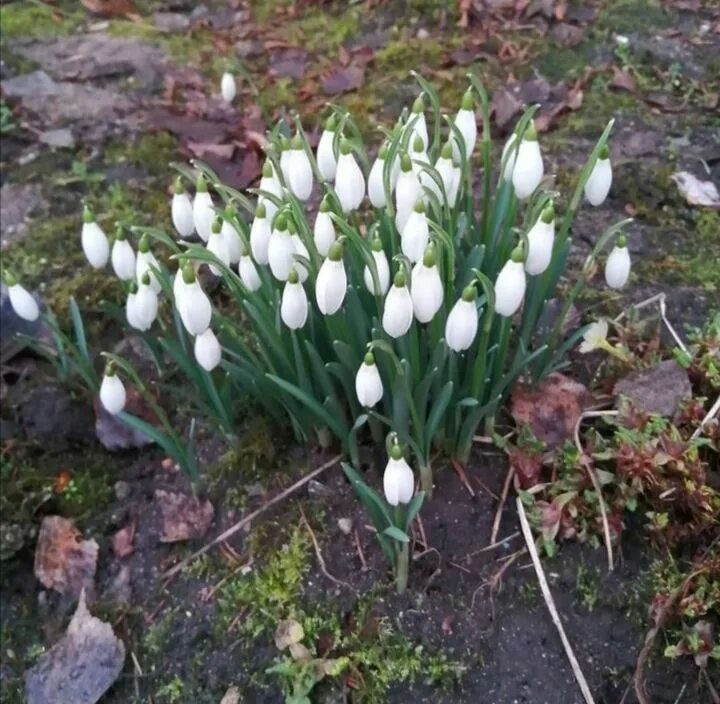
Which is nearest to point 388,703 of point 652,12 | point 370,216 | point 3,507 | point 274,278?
point 274,278

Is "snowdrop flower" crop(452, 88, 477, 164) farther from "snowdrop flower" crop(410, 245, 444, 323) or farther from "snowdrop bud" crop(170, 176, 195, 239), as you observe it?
"snowdrop bud" crop(170, 176, 195, 239)

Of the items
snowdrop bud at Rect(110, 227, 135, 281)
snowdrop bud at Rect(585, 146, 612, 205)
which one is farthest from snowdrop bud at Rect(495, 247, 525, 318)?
snowdrop bud at Rect(110, 227, 135, 281)

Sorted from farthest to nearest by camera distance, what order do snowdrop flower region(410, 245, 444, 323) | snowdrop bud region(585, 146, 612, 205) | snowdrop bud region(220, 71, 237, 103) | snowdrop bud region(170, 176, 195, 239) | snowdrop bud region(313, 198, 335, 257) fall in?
snowdrop bud region(220, 71, 237, 103), snowdrop bud region(170, 176, 195, 239), snowdrop bud region(585, 146, 612, 205), snowdrop bud region(313, 198, 335, 257), snowdrop flower region(410, 245, 444, 323)

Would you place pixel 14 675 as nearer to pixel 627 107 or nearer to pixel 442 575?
pixel 442 575

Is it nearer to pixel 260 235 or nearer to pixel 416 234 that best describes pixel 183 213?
pixel 260 235

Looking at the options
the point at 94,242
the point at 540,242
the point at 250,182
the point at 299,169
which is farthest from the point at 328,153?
the point at 250,182

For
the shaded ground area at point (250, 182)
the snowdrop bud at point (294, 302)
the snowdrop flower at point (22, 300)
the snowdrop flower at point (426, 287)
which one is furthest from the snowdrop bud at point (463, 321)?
the snowdrop flower at point (22, 300)
